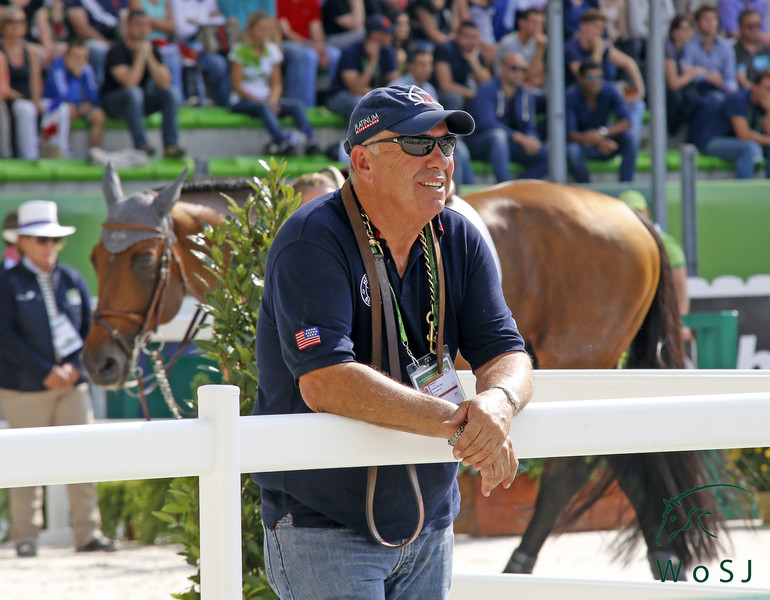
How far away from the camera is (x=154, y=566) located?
564 centimetres

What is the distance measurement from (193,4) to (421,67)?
2295 mm

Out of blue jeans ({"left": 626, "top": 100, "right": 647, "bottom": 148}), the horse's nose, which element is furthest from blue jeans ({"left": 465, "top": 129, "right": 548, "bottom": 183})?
the horse's nose

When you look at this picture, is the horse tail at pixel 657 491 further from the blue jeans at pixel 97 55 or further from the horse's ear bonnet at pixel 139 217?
the blue jeans at pixel 97 55

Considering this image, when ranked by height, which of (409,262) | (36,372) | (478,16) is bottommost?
(36,372)

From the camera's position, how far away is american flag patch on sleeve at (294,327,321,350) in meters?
1.97

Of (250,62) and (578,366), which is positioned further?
(250,62)

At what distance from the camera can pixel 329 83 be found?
10.8 meters

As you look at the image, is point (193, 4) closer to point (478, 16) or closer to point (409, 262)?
point (478, 16)

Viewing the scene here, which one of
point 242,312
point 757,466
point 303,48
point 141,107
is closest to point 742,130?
point 303,48

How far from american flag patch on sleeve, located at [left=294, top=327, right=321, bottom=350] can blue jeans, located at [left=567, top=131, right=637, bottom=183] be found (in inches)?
325

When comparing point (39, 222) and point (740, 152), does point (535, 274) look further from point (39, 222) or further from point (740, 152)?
point (740, 152)

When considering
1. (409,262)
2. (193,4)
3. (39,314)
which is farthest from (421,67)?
(409,262)

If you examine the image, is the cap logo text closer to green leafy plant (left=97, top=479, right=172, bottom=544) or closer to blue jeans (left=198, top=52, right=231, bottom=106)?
green leafy plant (left=97, top=479, right=172, bottom=544)

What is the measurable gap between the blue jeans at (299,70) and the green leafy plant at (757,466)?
18.8ft
